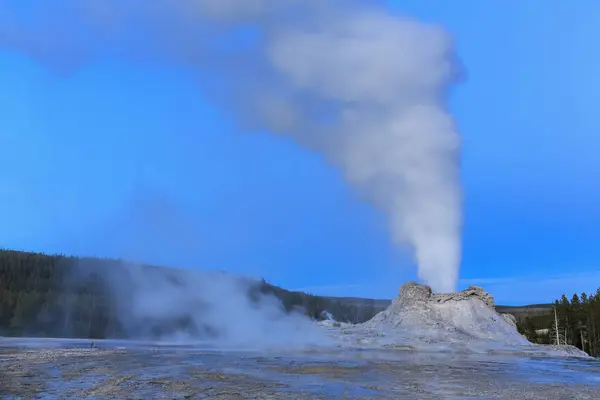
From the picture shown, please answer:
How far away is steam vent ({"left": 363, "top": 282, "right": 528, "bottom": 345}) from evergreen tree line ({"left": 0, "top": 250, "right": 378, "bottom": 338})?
15.6 meters

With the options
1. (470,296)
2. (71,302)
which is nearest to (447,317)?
(470,296)

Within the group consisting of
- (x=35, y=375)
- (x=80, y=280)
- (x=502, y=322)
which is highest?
(x=80, y=280)

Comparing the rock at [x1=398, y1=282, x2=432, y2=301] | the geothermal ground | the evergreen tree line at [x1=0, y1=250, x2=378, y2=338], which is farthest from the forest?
the geothermal ground

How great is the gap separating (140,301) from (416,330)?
154 ft

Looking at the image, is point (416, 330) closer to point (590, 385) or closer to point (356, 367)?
point (356, 367)

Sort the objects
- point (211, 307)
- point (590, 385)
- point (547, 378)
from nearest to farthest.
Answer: point (590, 385)
point (547, 378)
point (211, 307)

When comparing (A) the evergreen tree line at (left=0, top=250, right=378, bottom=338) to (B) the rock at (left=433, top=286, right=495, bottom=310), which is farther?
(A) the evergreen tree line at (left=0, top=250, right=378, bottom=338)

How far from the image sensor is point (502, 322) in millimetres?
27891

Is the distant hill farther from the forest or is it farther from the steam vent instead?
the steam vent

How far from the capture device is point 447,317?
90.1 feet

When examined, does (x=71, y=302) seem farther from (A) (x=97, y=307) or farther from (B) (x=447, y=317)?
(B) (x=447, y=317)

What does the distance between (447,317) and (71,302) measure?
202ft

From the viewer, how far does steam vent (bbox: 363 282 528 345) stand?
84.2 feet

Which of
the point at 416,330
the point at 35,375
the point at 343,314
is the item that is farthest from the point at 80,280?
the point at 35,375
